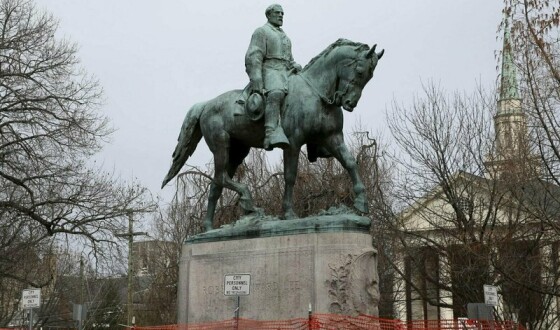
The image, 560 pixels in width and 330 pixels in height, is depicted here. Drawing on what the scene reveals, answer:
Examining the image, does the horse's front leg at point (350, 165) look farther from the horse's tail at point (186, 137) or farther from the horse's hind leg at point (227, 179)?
the horse's tail at point (186, 137)

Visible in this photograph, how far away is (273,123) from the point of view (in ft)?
39.8

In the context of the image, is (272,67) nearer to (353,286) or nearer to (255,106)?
(255,106)

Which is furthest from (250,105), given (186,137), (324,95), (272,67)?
(186,137)

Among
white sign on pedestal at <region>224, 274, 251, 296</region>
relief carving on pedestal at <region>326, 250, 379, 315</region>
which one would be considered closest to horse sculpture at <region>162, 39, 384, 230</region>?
relief carving on pedestal at <region>326, 250, 379, 315</region>

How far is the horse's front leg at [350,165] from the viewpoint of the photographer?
12.0 m

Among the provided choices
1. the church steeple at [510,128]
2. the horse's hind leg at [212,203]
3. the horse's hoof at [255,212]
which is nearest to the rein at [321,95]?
the horse's hoof at [255,212]

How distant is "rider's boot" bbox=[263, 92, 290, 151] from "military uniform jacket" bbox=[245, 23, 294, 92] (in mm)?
314

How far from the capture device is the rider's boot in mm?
11992

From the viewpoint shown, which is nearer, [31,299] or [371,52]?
[371,52]

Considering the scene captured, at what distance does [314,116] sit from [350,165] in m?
0.91

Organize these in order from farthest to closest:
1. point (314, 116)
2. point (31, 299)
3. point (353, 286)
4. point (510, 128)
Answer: point (510, 128) < point (31, 299) < point (314, 116) < point (353, 286)

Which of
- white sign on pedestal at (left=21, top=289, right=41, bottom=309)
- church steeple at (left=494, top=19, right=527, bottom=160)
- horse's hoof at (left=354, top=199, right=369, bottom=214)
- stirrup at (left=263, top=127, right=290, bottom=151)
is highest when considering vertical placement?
church steeple at (left=494, top=19, right=527, bottom=160)

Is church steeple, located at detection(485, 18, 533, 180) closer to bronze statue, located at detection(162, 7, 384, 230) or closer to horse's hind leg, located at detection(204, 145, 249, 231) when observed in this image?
bronze statue, located at detection(162, 7, 384, 230)

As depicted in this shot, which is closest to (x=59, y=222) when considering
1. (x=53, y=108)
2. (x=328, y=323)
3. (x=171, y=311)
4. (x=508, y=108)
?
(x=53, y=108)
